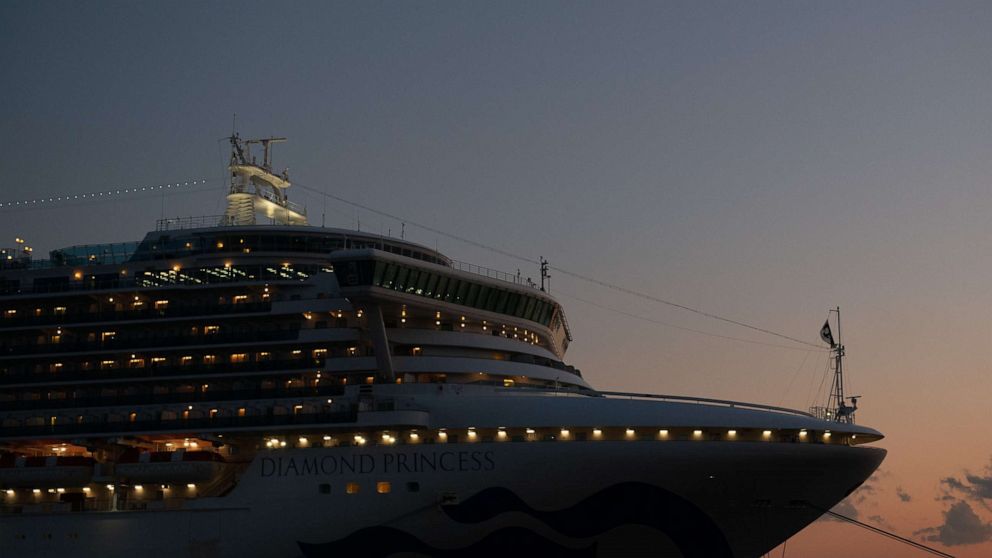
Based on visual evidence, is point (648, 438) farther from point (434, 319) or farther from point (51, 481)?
point (51, 481)

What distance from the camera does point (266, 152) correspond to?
5525cm

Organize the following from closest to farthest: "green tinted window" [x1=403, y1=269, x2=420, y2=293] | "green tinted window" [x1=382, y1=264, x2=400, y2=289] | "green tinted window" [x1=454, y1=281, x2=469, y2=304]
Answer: "green tinted window" [x1=382, y1=264, x2=400, y2=289] < "green tinted window" [x1=403, y1=269, x2=420, y2=293] < "green tinted window" [x1=454, y1=281, x2=469, y2=304]

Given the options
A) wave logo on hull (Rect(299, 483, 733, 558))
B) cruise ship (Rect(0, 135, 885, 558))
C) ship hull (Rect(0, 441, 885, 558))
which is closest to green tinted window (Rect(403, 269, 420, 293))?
cruise ship (Rect(0, 135, 885, 558))

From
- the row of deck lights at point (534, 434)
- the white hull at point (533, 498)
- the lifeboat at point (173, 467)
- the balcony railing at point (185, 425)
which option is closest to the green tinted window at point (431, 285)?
the white hull at point (533, 498)

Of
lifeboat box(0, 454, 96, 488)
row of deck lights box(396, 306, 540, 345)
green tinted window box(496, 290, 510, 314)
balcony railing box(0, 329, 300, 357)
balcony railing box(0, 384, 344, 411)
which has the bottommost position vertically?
lifeboat box(0, 454, 96, 488)

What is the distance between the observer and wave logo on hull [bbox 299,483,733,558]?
36.5m

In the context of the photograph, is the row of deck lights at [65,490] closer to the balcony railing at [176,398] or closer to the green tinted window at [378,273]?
the balcony railing at [176,398]

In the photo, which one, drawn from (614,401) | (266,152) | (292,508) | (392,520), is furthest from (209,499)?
(266,152)

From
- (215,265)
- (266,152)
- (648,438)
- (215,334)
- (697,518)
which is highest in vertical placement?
(266,152)

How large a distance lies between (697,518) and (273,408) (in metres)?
14.9

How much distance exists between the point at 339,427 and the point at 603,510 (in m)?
9.21

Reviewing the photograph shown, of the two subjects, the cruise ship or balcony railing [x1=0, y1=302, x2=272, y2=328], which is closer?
the cruise ship

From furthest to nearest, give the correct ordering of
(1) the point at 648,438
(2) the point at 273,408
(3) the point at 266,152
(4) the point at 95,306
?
(3) the point at 266,152, (4) the point at 95,306, (2) the point at 273,408, (1) the point at 648,438

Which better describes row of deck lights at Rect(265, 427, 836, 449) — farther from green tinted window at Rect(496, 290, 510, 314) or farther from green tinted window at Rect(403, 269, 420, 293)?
green tinted window at Rect(496, 290, 510, 314)
